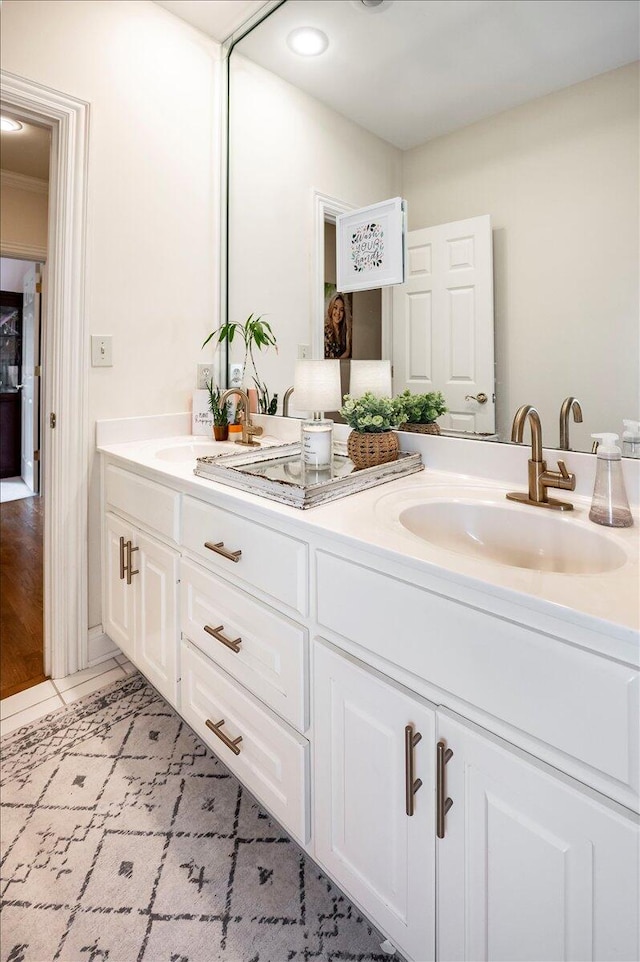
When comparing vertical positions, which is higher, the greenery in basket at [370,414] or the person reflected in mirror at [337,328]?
the person reflected in mirror at [337,328]

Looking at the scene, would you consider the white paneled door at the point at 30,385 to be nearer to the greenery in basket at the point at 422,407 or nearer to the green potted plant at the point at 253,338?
the green potted plant at the point at 253,338

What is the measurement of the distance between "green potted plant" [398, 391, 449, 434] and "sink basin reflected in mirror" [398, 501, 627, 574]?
366mm

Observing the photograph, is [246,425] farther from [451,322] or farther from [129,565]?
[451,322]

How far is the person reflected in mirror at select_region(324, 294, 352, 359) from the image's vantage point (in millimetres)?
1584

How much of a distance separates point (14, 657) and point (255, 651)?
141 centimetres

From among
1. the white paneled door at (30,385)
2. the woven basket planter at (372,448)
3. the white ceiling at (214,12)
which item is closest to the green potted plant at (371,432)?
the woven basket planter at (372,448)

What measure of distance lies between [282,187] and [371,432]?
3.85 ft

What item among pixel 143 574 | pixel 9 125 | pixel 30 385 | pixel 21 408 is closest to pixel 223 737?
pixel 143 574

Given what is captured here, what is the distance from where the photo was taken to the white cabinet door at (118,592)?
64.7 inches

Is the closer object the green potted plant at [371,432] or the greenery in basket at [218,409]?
the green potted plant at [371,432]

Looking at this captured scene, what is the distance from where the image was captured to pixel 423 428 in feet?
4.59

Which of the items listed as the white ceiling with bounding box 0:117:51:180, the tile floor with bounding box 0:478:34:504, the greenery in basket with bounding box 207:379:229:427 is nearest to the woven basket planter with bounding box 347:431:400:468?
the greenery in basket with bounding box 207:379:229:427

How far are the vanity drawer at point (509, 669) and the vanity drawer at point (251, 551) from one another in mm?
112

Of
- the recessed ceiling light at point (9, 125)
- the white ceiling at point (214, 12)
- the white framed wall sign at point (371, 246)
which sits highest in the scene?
the recessed ceiling light at point (9, 125)
